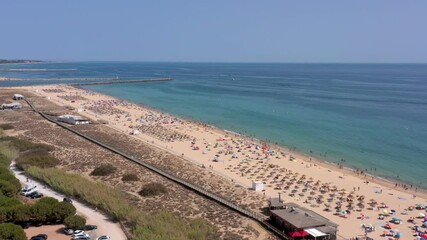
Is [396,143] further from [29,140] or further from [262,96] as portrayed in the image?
[262,96]

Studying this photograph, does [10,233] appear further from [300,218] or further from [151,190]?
[300,218]

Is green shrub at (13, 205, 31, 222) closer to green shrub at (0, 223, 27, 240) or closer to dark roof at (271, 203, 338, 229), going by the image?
green shrub at (0, 223, 27, 240)

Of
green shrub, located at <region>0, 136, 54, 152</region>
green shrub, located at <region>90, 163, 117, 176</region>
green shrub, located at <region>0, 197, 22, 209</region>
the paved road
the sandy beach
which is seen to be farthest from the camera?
green shrub, located at <region>0, 136, 54, 152</region>

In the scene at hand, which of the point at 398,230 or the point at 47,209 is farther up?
the point at 47,209

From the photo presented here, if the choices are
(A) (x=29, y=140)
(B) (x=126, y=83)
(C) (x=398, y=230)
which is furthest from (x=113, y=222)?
(B) (x=126, y=83)

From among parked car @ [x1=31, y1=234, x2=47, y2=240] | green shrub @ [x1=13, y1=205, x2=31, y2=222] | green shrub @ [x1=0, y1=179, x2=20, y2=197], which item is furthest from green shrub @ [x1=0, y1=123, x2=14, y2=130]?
parked car @ [x1=31, y1=234, x2=47, y2=240]

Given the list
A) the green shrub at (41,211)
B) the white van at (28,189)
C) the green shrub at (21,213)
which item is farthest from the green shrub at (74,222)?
the white van at (28,189)

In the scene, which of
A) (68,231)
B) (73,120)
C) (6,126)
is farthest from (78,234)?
(73,120)

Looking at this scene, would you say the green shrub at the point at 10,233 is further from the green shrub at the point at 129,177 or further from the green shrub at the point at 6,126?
the green shrub at the point at 6,126
